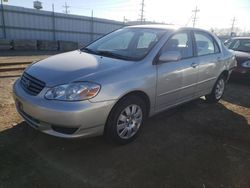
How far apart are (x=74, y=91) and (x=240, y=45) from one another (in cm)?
763

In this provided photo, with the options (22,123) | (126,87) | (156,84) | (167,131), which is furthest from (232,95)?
(22,123)

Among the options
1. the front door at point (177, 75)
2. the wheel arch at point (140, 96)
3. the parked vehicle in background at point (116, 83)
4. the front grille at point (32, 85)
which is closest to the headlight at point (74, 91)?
the parked vehicle in background at point (116, 83)

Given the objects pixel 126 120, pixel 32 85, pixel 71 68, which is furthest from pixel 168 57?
pixel 32 85

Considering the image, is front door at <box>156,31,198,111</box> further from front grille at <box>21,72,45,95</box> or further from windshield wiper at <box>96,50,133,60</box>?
front grille at <box>21,72,45,95</box>

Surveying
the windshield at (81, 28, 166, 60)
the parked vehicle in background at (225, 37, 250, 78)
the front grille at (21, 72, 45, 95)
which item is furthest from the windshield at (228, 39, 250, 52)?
the front grille at (21, 72, 45, 95)

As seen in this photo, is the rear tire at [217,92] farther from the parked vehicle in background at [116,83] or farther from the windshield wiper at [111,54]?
the windshield wiper at [111,54]

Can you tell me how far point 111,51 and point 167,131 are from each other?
159 cm

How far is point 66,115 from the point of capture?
2.76 meters

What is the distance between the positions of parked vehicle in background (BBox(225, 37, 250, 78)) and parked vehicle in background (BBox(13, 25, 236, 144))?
3.35 meters

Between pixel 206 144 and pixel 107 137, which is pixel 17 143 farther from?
pixel 206 144

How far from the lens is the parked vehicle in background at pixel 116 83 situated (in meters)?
2.86

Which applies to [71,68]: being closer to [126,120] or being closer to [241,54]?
[126,120]

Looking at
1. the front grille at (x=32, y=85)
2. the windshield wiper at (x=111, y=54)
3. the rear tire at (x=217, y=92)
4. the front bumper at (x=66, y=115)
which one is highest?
the windshield wiper at (x=111, y=54)

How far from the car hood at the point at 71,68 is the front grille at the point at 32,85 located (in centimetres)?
5
